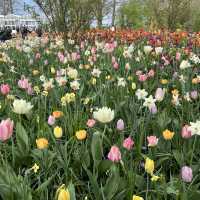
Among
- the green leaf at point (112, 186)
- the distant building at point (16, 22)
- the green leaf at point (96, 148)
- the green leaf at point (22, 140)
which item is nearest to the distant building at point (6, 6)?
the distant building at point (16, 22)

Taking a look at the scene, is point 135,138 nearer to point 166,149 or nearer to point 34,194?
point 166,149

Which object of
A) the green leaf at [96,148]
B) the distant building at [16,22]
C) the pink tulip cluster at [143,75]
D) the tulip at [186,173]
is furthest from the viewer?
the distant building at [16,22]

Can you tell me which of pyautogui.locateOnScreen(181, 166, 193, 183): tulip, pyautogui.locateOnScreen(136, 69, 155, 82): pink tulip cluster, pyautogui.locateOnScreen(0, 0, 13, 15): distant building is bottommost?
pyautogui.locateOnScreen(0, 0, 13, 15): distant building

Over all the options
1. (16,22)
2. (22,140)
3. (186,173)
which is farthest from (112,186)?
(16,22)

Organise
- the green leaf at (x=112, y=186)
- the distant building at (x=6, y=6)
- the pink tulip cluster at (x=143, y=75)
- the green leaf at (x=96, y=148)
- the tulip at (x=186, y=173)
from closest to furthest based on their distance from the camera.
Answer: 1. the tulip at (x=186, y=173)
2. the green leaf at (x=112, y=186)
3. the green leaf at (x=96, y=148)
4. the pink tulip cluster at (x=143, y=75)
5. the distant building at (x=6, y=6)

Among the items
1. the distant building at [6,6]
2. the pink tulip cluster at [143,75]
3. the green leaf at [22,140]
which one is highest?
the pink tulip cluster at [143,75]

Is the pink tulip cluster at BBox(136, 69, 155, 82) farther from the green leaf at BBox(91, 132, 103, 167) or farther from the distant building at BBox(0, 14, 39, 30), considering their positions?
the distant building at BBox(0, 14, 39, 30)

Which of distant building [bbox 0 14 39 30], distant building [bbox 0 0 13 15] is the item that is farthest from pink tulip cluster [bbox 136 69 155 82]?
distant building [bbox 0 0 13 15]

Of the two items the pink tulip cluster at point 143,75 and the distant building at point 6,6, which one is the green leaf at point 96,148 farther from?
the distant building at point 6,6

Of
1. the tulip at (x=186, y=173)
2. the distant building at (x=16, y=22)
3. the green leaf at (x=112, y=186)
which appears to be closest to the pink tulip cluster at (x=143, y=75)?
the green leaf at (x=112, y=186)

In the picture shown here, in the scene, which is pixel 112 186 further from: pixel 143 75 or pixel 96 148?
pixel 143 75

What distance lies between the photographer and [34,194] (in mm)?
2041

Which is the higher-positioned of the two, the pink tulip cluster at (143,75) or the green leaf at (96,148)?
the pink tulip cluster at (143,75)

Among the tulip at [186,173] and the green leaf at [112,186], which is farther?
the green leaf at [112,186]
